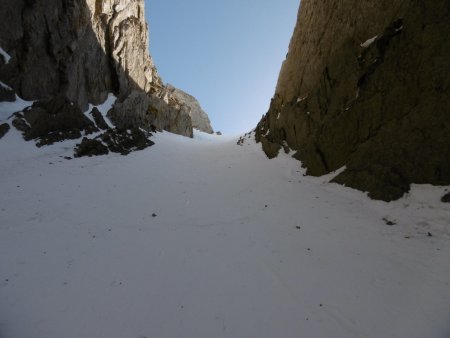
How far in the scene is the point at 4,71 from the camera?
868 inches

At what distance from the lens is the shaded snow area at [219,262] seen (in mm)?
4938

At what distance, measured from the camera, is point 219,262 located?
22.9 ft

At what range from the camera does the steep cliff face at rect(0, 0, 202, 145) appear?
2355cm

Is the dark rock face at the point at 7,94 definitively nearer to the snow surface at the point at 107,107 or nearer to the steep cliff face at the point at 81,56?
the steep cliff face at the point at 81,56

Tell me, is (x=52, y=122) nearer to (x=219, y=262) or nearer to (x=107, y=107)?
(x=107, y=107)

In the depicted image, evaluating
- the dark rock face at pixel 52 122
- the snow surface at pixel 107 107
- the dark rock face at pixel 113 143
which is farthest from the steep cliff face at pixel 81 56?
the dark rock face at pixel 113 143

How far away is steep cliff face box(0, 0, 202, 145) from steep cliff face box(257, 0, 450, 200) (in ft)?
65.2

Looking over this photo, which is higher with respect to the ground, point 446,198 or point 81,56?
point 81,56

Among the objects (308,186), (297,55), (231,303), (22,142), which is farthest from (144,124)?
(231,303)

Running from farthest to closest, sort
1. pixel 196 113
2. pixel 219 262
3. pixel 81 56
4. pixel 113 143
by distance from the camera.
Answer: pixel 196 113
pixel 81 56
pixel 113 143
pixel 219 262

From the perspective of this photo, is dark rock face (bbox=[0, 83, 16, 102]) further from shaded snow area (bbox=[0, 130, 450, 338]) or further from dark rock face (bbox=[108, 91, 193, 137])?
shaded snow area (bbox=[0, 130, 450, 338])

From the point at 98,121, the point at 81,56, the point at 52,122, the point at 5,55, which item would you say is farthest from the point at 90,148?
the point at 81,56

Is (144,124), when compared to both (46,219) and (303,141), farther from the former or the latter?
(46,219)

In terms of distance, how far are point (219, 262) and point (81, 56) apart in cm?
3247
